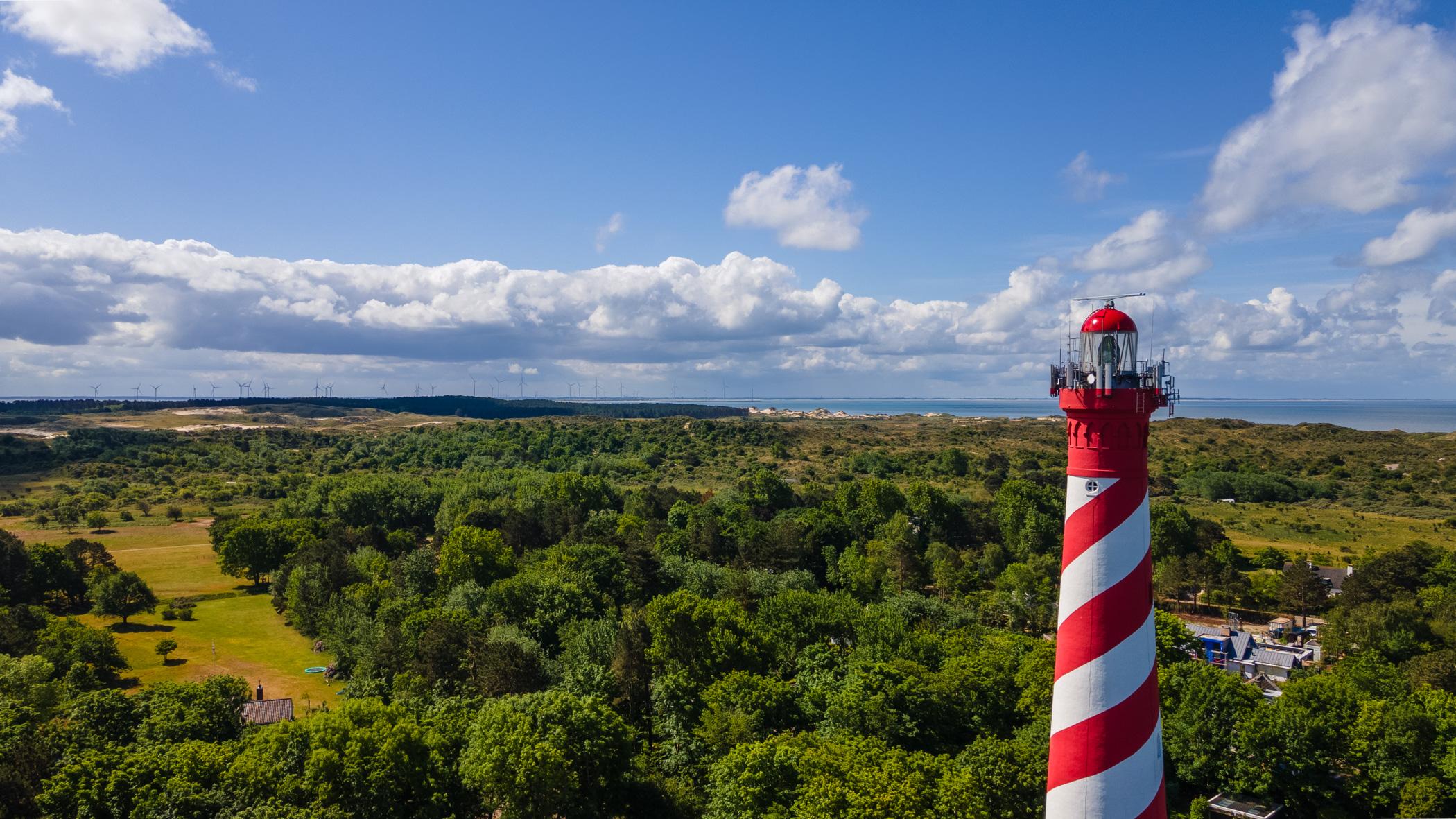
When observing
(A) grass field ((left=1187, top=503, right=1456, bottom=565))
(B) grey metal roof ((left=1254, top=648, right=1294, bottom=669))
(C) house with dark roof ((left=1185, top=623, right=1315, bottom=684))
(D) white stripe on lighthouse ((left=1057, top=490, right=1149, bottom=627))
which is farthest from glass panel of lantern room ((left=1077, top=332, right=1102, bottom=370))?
(A) grass field ((left=1187, top=503, right=1456, bottom=565))

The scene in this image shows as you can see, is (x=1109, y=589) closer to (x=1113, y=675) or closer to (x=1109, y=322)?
(x=1113, y=675)

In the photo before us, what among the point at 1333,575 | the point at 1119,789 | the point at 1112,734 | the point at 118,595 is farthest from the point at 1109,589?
the point at 1333,575

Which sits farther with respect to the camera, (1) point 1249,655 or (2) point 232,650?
(2) point 232,650

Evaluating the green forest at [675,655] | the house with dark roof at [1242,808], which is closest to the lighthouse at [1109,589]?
the green forest at [675,655]

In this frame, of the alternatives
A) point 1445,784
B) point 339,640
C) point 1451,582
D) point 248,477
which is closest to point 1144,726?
point 1445,784

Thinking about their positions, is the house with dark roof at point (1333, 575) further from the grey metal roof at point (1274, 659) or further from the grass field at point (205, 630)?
the grass field at point (205, 630)

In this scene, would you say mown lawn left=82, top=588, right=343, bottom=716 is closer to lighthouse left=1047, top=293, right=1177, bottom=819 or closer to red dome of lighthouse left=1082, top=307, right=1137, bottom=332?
lighthouse left=1047, top=293, right=1177, bottom=819

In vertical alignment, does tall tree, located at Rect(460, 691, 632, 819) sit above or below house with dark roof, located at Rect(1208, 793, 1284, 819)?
above
